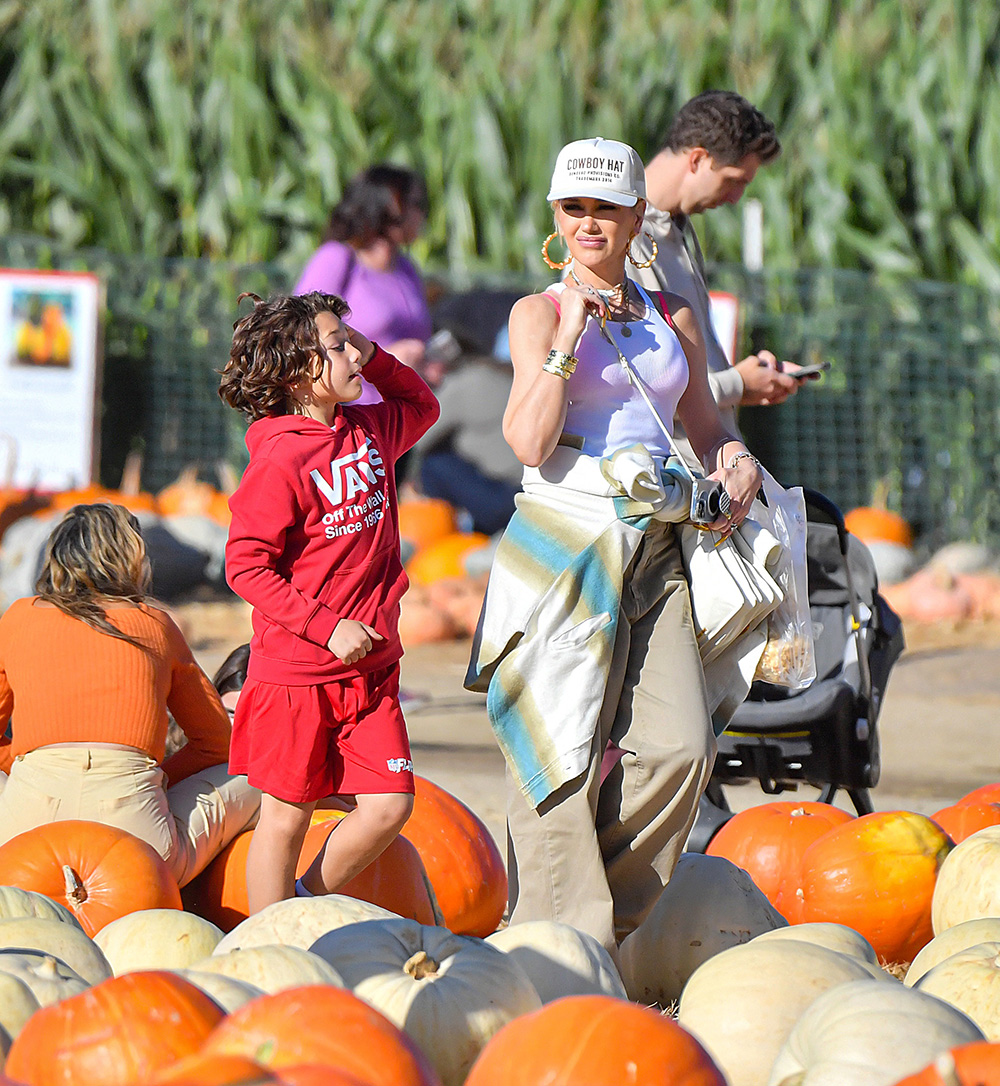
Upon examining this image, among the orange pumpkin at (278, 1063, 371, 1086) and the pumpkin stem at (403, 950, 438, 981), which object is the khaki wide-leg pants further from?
the orange pumpkin at (278, 1063, 371, 1086)

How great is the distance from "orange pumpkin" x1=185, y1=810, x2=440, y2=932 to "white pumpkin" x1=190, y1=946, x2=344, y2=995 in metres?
1.04

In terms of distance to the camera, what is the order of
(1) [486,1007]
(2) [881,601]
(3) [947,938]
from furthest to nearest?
(2) [881,601] < (3) [947,938] < (1) [486,1007]

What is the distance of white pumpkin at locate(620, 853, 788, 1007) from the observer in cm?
331

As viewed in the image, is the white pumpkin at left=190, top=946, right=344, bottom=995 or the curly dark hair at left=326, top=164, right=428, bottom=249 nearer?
the white pumpkin at left=190, top=946, right=344, bottom=995

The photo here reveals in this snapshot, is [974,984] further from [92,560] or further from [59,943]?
[92,560]

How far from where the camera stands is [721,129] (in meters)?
4.01

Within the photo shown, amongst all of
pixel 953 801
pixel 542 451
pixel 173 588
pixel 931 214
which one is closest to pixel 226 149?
pixel 173 588

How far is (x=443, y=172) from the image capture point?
12.1 metres

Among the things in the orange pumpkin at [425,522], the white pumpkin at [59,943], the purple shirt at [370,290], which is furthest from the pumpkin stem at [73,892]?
the orange pumpkin at [425,522]

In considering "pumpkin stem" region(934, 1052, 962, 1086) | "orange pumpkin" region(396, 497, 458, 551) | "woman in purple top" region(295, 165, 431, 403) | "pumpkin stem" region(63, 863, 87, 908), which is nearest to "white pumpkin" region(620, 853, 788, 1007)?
"pumpkin stem" region(63, 863, 87, 908)

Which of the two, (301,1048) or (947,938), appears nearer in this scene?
(301,1048)

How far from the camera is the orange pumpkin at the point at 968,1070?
1.78 m

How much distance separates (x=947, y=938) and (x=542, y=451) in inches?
48.7

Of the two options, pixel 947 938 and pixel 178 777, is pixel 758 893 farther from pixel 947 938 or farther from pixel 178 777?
pixel 178 777
